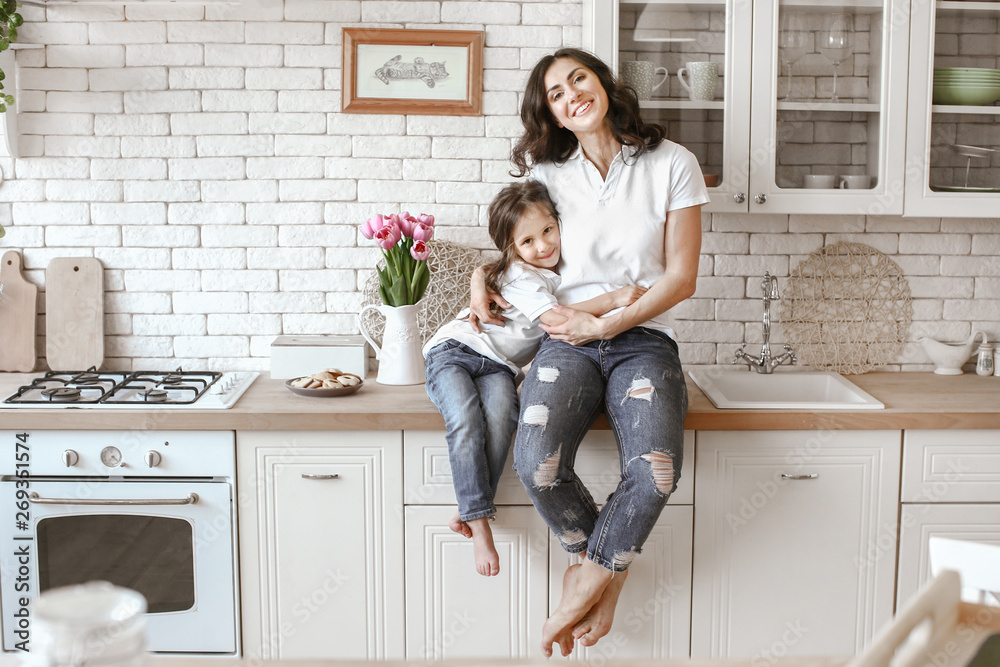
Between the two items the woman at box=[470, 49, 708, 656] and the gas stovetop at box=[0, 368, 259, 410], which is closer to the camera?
the woman at box=[470, 49, 708, 656]

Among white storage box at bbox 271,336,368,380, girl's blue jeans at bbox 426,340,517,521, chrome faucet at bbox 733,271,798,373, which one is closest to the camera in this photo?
girl's blue jeans at bbox 426,340,517,521

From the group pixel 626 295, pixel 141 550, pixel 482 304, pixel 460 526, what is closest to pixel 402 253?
pixel 482 304

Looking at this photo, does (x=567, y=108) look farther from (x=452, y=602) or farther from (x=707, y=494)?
(x=452, y=602)

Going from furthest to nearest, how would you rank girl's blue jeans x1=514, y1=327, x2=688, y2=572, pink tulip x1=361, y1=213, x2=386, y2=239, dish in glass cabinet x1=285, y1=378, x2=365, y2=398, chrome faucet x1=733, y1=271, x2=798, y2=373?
chrome faucet x1=733, y1=271, x2=798, y2=373 < pink tulip x1=361, y1=213, x2=386, y2=239 < dish in glass cabinet x1=285, y1=378, x2=365, y2=398 < girl's blue jeans x1=514, y1=327, x2=688, y2=572

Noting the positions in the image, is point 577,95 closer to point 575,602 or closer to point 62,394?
point 575,602

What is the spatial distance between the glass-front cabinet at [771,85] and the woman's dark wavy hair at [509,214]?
409 mm

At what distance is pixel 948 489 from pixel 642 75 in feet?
4.46

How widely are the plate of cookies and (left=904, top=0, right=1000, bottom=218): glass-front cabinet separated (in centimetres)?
161

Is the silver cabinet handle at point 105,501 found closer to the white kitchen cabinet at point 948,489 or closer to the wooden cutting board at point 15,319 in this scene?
the wooden cutting board at point 15,319

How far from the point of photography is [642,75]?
238 cm

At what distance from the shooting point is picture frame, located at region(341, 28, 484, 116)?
8.65 feet

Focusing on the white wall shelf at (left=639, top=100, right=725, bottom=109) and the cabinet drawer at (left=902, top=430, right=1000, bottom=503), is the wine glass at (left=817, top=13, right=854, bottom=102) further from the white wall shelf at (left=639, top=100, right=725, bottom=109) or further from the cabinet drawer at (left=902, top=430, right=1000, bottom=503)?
the cabinet drawer at (left=902, top=430, right=1000, bottom=503)

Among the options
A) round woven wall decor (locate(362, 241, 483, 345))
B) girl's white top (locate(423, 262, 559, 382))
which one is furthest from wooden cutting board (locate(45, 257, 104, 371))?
girl's white top (locate(423, 262, 559, 382))

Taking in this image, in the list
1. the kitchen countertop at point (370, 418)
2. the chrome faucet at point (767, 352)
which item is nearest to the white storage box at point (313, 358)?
the kitchen countertop at point (370, 418)
